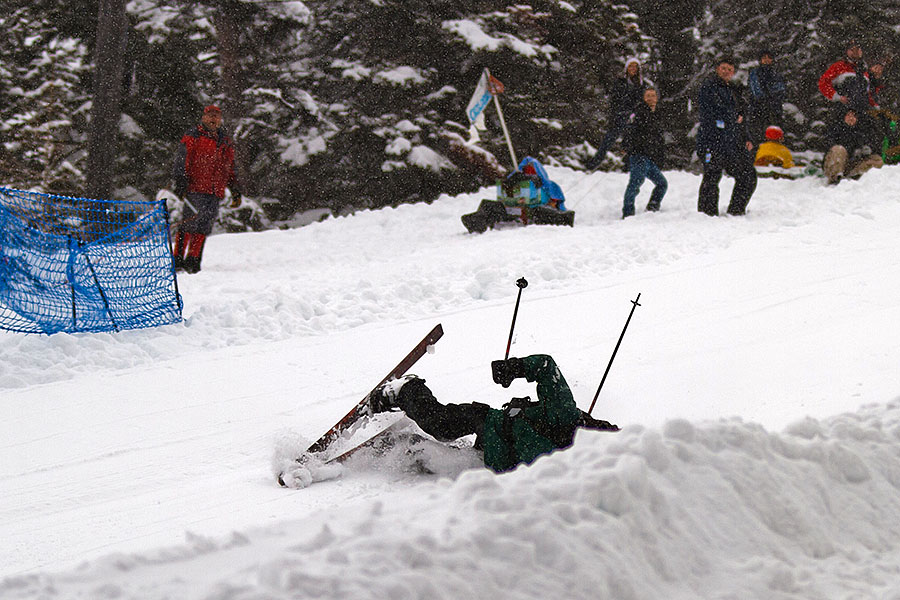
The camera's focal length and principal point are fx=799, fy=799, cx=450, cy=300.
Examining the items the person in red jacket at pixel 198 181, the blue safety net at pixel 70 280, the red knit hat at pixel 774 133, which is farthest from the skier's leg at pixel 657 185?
the blue safety net at pixel 70 280

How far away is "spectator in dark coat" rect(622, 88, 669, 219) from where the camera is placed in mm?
12695

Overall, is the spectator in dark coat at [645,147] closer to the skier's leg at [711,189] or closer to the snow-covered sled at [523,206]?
the skier's leg at [711,189]

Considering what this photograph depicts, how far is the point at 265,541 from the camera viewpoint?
2.41 metres

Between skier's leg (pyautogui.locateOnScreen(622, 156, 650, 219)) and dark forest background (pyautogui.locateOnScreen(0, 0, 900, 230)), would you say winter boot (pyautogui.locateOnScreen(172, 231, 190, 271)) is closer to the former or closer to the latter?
dark forest background (pyautogui.locateOnScreen(0, 0, 900, 230))

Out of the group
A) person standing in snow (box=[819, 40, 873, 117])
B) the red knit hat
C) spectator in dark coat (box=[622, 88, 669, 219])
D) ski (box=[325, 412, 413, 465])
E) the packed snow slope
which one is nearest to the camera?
the packed snow slope

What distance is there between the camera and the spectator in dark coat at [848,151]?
14125mm

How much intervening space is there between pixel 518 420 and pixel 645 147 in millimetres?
9742

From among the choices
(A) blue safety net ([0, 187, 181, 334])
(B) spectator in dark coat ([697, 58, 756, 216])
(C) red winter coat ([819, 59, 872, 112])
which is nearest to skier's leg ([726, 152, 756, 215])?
(B) spectator in dark coat ([697, 58, 756, 216])

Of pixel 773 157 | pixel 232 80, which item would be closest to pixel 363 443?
pixel 773 157

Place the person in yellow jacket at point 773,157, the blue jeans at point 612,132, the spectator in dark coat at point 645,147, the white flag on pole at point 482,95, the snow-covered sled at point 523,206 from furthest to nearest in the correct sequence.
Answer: the person in yellow jacket at point 773,157, the white flag on pole at point 482,95, the blue jeans at point 612,132, the spectator in dark coat at point 645,147, the snow-covered sled at point 523,206

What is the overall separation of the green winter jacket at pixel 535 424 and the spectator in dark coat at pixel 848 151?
12.2 metres

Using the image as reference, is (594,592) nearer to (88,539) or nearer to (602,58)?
(88,539)

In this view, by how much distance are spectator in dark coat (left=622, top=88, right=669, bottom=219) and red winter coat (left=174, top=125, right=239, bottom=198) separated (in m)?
6.33

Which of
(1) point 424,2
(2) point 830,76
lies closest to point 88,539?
(2) point 830,76
